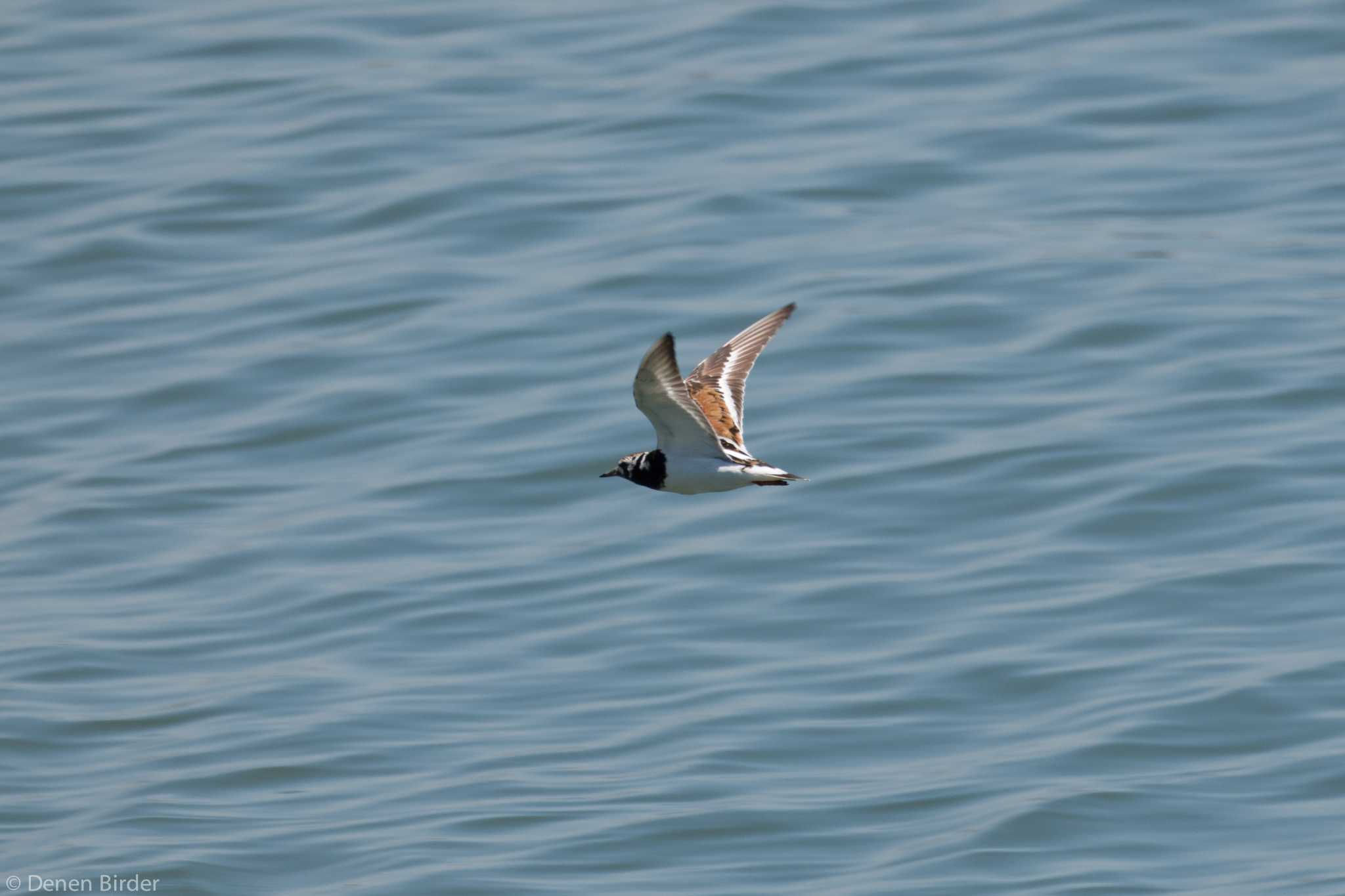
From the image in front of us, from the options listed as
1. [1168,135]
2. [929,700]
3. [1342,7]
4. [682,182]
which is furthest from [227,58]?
[929,700]

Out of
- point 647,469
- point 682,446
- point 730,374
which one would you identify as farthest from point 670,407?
point 730,374

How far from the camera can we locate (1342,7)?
2467 cm

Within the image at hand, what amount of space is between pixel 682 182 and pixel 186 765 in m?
8.79

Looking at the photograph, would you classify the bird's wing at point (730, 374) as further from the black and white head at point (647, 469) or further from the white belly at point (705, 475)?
the white belly at point (705, 475)

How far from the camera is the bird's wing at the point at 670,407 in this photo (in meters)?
9.69

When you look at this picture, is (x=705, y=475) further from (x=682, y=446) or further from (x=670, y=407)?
(x=670, y=407)

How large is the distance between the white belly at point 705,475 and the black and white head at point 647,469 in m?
0.05

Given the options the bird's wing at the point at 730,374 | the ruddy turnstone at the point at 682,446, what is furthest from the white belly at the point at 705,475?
the bird's wing at the point at 730,374

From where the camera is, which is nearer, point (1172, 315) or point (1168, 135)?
point (1172, 315)

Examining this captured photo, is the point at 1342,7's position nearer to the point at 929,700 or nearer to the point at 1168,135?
the point at 1168,135

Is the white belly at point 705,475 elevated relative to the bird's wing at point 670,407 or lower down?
lower down

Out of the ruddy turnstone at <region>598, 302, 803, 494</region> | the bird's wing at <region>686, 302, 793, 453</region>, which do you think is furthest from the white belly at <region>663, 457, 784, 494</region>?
the bird's wing at <region>686, 302, 793, 453</region>

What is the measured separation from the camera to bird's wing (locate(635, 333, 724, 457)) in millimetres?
9688

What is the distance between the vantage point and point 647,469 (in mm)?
10758
